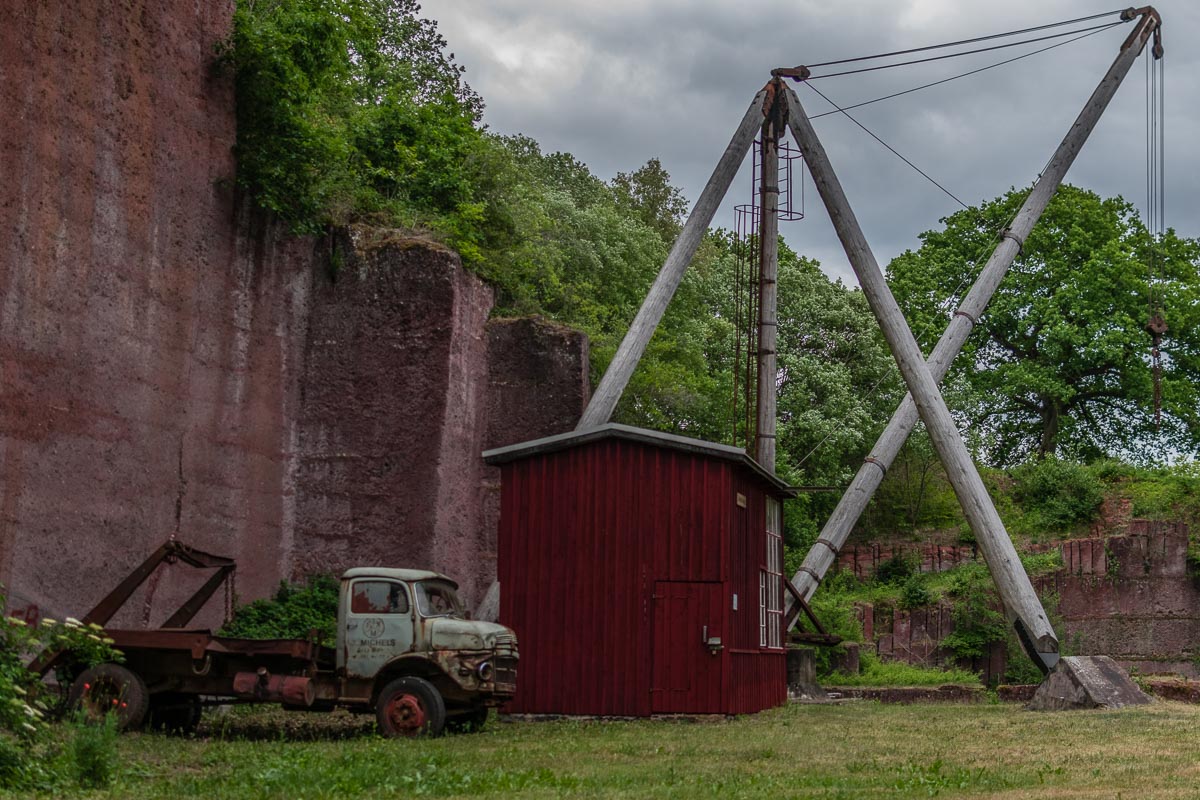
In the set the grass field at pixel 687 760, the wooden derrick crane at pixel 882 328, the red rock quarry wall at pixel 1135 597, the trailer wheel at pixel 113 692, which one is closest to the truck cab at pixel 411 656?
the grass field at pixel 687 760

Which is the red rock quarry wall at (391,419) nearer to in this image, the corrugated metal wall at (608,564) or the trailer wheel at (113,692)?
the corrugated metal wall at (608,564)

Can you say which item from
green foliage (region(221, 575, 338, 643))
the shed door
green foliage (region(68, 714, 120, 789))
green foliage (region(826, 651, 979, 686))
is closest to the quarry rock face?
green foliage (region(221, 575, 338, 643))

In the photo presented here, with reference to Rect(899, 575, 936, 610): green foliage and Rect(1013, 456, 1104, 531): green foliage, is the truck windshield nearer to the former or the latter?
Rect(899, 575, 936, 610): green foliage

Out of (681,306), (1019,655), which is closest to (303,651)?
(1019,655)

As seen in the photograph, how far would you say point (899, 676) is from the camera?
28531mm

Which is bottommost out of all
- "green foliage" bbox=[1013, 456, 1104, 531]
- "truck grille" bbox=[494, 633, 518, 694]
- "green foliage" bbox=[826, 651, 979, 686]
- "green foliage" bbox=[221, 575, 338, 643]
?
"green foliage" bbox=[826, 651, 979, 686]

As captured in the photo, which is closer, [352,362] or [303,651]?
[303,651]

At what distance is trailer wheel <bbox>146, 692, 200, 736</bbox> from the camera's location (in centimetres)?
1500

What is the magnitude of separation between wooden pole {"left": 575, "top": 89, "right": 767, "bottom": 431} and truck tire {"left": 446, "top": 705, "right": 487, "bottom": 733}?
20.9 ft

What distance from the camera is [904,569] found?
35.9 meters

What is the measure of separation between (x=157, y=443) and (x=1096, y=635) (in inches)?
912

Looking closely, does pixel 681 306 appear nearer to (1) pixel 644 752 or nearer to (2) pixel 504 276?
(2) pixel 504 276

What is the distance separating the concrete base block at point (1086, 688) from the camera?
1925 cm

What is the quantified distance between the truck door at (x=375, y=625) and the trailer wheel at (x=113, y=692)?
221cm
